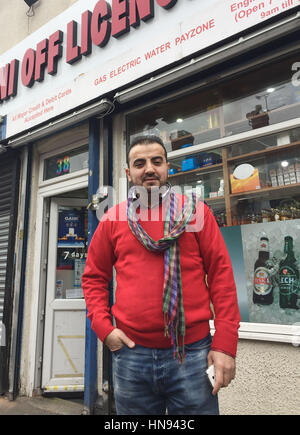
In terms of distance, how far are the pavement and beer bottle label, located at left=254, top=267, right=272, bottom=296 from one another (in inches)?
90.3

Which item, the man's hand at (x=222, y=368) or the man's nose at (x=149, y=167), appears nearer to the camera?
the man's hand at (x=222, y=368)

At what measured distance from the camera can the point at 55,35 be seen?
4.21 metres

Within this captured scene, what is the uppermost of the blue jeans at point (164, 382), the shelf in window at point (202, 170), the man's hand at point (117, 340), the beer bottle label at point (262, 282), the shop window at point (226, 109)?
the shop window at point (226, 109)

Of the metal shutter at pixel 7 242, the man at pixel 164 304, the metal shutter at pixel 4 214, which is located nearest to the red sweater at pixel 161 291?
the man at pixel 164 304

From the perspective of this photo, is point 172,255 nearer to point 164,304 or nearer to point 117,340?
point 164,304

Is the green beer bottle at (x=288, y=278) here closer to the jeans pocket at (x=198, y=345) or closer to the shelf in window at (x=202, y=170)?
the shelf in window at (x=202, y=170)

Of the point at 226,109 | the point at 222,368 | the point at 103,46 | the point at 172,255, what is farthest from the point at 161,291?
→ the point at 103,46

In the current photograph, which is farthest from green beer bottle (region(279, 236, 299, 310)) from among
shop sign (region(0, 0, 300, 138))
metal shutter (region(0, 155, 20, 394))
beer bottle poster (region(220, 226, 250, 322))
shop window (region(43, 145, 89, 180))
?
metal shutter (region(0, 155, 20, 394))

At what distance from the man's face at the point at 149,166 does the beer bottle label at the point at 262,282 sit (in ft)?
5.41

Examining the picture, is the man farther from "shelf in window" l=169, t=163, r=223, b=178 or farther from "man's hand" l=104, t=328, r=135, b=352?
"shelf in window" l=169, t=163, r=223, b=178

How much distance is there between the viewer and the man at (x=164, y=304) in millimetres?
1406

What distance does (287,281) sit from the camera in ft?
8.80
